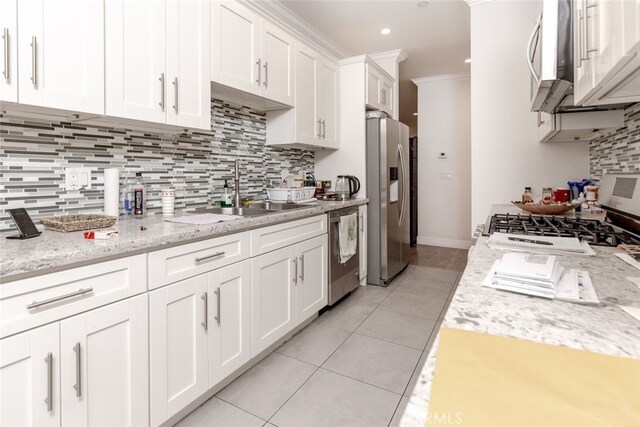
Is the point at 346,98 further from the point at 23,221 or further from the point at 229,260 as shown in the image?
the point at 23,221

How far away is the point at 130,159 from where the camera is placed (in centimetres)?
190

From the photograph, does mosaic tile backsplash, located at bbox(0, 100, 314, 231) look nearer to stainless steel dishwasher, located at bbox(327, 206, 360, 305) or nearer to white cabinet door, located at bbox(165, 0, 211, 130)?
white cabinet door, located at bbox(165, 0, 211, 130)

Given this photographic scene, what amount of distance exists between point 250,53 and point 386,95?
2035mm

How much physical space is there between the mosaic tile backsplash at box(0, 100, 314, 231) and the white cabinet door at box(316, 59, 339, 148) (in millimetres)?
496

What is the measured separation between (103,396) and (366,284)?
2604 millimetres

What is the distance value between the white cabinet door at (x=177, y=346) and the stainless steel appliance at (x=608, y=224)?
1338 millimetres

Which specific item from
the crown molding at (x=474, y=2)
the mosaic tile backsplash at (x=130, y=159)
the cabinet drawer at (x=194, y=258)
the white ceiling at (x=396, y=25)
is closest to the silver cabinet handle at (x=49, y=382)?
the cabinet drawer at (x=194, y=258)

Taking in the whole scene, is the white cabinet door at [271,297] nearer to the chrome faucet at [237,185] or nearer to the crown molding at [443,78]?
the chrome faucet at [237,185]

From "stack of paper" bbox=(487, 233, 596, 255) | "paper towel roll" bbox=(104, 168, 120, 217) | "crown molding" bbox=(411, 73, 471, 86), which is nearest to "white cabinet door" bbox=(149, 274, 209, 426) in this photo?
"paper towel roll" bbox=(104, 168, 120, 217)

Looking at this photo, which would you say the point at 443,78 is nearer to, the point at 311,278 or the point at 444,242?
the point at 444,242

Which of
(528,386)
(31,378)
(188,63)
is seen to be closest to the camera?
(528,386)

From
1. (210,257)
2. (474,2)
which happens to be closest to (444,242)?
(474,2)

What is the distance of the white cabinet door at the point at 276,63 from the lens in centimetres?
239

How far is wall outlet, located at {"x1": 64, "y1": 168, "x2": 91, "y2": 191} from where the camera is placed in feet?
5.31
